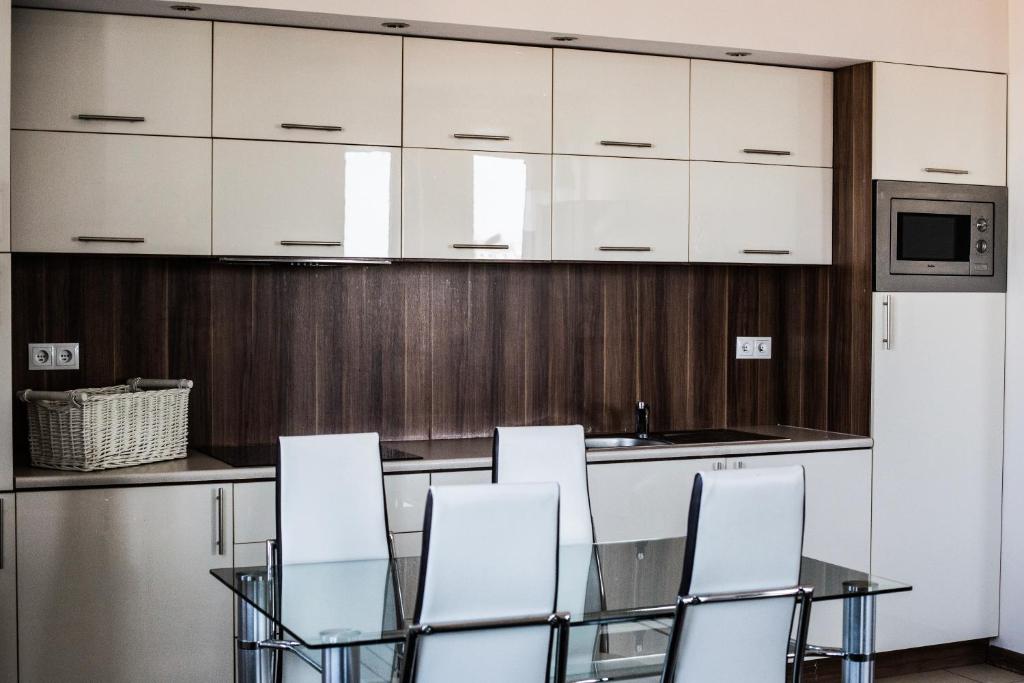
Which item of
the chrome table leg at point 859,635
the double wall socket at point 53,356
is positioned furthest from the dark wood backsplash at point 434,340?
the chrome table leg at point 859,635

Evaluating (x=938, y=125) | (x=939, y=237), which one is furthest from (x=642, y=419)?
(x=938, y=125)

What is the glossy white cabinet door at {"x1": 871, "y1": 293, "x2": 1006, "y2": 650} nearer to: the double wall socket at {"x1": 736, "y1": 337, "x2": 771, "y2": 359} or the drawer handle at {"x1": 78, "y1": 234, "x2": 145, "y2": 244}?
the double wall socket at {"x1": 736, "y1": 337, "x2": 771, "y2": 359}

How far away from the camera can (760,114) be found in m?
4.46

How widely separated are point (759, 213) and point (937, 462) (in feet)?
3.99

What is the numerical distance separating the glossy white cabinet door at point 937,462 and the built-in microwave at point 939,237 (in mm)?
65

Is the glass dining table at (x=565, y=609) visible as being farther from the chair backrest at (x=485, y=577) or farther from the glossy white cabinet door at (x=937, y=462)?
the glossy white cabinet door at (x=937, y=462)

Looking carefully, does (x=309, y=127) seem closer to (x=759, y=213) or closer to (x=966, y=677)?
(x=759, y=213)

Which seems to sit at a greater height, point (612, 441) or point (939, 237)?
point (939, 237)

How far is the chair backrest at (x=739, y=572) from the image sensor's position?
7.96 feet

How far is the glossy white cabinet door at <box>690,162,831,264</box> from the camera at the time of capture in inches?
173

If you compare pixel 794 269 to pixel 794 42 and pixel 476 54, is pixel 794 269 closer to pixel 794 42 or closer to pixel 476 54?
pixel 794 42

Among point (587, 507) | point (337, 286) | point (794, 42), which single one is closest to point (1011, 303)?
point (794, 42)

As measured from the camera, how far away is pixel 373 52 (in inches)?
154

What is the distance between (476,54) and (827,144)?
150cm
